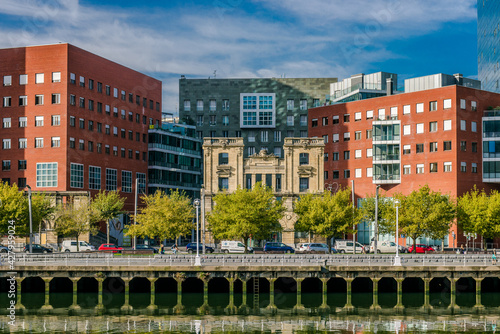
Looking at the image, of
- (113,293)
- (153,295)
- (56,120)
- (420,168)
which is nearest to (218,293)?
(153,295)

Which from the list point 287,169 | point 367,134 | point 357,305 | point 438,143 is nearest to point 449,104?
point 438,143

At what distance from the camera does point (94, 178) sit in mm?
113688

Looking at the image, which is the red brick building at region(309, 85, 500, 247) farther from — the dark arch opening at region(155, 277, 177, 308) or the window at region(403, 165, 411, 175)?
the dark arch opening at region(155, 277, 177, 308)

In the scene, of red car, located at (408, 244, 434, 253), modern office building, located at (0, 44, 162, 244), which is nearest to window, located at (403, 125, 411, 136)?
red car, located at (408, 244, 434, 253)

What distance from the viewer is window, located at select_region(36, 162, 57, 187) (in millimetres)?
107500

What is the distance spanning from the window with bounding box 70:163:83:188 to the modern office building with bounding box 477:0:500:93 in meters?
72.2

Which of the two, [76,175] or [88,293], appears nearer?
[88,293]

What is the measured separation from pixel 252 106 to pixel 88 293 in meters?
91.5

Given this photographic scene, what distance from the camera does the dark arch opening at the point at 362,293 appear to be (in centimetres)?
6625

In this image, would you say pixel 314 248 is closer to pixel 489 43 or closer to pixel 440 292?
pixel 440 292

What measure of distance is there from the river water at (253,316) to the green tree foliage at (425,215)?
80.0ft

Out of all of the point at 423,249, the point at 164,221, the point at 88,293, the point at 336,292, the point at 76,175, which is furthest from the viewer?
the point at 76,175

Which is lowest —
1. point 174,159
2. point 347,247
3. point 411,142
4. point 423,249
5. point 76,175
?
point 423,249

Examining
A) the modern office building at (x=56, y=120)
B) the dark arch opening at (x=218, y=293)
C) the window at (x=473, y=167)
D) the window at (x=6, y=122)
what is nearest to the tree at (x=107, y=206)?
the modern office building at (x=56, y=120)
